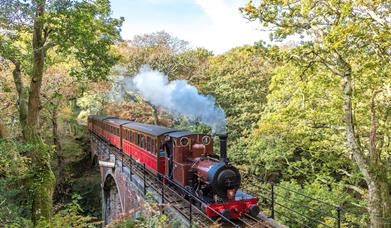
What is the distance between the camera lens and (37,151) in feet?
38.1

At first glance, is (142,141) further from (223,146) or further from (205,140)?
(223,146)

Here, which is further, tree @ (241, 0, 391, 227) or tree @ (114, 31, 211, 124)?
tree @ (114, 31, 211, 124)

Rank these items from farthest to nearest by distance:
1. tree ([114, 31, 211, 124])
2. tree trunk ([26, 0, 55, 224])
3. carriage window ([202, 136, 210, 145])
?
tree ([114, 31, 211, 124]) < tree trunk ([26, 0, 55, 224]) < carriage window ([202, 136, 210, 145])

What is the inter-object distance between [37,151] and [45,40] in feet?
13.0

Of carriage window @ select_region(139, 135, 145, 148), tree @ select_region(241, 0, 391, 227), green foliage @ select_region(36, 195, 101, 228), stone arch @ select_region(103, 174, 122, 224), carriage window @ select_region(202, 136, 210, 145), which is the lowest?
stone arch @ select_region(103, 174, 122, 224)

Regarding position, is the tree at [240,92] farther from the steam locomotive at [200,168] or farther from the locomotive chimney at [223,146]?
the locomotive chimney at [223,146]

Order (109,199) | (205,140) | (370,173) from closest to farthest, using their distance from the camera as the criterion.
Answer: (370,173) < (205,140) < (109,199)

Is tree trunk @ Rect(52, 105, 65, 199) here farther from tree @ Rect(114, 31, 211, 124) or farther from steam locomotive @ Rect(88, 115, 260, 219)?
steam locomotive @ Rect(88, 115, 260, 219)

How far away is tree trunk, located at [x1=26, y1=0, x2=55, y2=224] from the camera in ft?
36.7

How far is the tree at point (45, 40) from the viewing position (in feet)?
32.7

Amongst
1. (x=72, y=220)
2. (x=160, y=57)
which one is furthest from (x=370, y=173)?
(x=160, y=57)

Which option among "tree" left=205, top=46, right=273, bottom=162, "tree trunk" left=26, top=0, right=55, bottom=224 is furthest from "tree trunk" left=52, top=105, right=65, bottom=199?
"tree trunk" left=26, top=0, right=55, bottom=224

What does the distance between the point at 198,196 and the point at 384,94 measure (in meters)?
6.42

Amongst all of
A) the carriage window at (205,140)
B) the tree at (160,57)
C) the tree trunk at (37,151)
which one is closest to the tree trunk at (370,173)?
the carriage window at (205,140)
